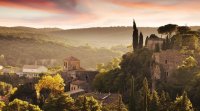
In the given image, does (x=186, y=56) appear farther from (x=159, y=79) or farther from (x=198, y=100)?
(x=198, y=100)

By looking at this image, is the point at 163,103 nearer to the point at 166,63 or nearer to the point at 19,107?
the point at 166,63

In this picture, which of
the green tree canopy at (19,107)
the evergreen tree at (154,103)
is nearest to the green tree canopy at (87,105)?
the green tree canopy at (19,107)

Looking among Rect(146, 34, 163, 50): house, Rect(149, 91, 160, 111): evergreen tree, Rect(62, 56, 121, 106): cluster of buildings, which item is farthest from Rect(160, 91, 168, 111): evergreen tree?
Rect(146, 34, 163, 50): house

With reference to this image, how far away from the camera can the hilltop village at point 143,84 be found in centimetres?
5784

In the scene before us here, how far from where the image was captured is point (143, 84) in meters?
61.6

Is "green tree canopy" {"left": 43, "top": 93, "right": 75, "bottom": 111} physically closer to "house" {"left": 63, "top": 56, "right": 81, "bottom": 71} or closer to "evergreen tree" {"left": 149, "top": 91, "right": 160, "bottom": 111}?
"evergreen tree" {"left": 149, "top": 91, "right": 160, "bottom": 111}

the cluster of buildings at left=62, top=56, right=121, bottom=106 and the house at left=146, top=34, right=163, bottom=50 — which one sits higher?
the house at left=146, top=34, right=163, bottom=50

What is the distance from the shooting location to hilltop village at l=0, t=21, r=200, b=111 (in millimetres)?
57844

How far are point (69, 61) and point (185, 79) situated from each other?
179 feet

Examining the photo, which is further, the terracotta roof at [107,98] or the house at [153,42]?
the house at [153,42]

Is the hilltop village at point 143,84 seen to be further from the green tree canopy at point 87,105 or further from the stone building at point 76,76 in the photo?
the stone building at point 76,76

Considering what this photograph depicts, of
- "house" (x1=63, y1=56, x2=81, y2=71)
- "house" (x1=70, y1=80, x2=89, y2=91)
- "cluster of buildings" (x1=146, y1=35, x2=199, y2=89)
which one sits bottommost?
"house" (x1=70, y1=80, x2=89, y2=91)

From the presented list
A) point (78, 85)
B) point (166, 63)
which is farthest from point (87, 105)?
point (78, 85)

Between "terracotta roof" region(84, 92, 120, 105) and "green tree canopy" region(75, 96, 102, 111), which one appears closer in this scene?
"green tree canopy" region(75, 96, 102, 111)
